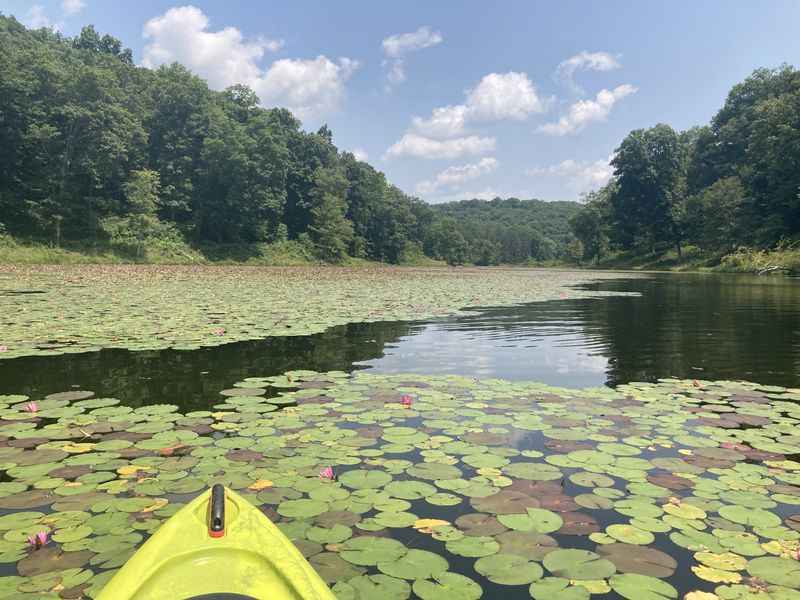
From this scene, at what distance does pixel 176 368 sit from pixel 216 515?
5.66m

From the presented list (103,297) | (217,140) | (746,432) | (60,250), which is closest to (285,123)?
(217,140)

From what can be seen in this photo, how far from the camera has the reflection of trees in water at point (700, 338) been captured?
771 cm

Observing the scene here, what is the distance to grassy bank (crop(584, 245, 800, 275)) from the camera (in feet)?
125

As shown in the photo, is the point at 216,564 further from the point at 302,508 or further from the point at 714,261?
the point at 714,261

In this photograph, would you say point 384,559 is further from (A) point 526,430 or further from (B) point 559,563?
(A) point 526,430

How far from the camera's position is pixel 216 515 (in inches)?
84.0

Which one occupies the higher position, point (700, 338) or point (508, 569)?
point (700, 338)

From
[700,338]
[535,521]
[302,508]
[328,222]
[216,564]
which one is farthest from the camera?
[328,222]

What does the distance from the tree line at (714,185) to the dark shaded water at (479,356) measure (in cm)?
3836

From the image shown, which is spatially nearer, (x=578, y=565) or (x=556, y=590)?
(x=556, y=590)

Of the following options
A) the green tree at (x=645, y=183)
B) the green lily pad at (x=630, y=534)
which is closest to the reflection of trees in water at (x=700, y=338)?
the green lily pad at (x=630, y=534)

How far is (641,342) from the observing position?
410 inches

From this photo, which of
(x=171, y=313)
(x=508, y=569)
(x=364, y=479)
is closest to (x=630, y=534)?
(x=508, y=569)

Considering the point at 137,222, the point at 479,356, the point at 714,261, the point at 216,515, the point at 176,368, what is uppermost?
the point at 137,222
